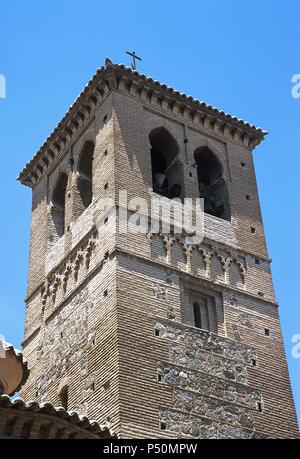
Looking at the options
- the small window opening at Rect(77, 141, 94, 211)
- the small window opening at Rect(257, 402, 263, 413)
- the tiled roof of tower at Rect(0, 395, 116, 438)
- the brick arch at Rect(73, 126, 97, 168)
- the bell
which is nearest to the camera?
the tiled roof of tower at Rect(0, 395, 116, 438)

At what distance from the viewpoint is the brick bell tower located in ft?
52.0

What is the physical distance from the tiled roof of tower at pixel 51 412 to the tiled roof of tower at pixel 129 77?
921 cm

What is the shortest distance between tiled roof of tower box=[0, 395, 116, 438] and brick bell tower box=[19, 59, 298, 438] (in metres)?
1.80

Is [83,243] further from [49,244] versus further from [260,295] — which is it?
[260,295]

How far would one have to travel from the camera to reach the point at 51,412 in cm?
1212

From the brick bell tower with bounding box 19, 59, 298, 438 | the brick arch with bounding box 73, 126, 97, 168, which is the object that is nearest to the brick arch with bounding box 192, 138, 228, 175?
the brick bell tower with bounding box 19, 59, 298, 438

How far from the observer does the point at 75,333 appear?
17.4m

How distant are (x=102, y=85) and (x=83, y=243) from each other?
363 centimetres

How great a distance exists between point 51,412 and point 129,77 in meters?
9.63

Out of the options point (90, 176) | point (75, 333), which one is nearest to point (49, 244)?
point (90, 176)

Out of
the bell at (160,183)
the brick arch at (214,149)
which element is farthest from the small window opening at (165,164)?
the brick arch at (214,149)

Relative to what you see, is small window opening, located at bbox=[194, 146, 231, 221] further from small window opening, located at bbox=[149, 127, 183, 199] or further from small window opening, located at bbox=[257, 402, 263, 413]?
small window opening, located at bbox=[257, 402, 263, 413]

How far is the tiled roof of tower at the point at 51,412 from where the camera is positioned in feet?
38.9
